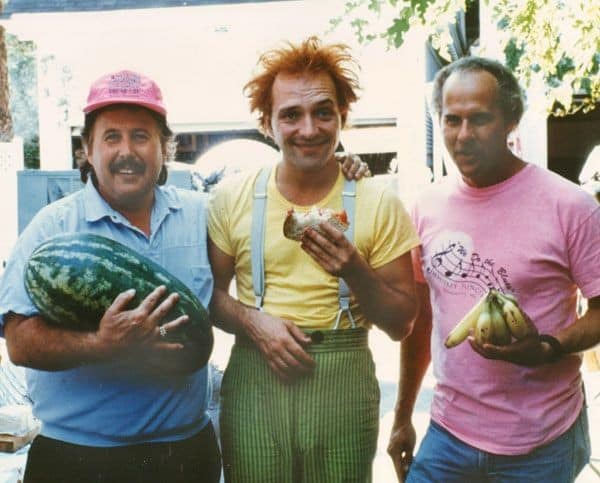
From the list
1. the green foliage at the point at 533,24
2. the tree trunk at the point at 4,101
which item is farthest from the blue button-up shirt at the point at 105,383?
the tree trunk at the point at 4,101

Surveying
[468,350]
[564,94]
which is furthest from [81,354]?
[564,94]

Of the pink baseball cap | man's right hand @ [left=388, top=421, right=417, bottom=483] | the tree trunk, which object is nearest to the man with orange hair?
the pink baseball cap

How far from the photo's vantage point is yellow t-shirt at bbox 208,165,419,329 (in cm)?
298

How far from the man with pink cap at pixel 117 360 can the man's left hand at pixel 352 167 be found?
692mm

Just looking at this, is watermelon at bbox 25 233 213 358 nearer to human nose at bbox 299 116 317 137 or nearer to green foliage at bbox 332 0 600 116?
human nose at bbox 299 116 317 137

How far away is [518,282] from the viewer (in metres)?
3.02

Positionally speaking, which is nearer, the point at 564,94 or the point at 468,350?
the point at 468,350

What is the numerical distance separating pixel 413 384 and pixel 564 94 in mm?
3889

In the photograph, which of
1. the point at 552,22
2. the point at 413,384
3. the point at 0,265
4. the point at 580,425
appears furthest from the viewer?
the point at 0,265

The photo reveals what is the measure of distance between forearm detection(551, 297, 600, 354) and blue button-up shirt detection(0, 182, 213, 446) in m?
1.39

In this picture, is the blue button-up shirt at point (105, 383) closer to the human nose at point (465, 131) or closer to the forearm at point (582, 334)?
the human nose at point (465, 131)

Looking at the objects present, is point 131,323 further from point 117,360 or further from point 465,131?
point 465,131

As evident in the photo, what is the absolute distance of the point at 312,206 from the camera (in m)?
3.03

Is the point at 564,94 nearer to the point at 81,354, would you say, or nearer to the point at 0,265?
the point at 81,354
